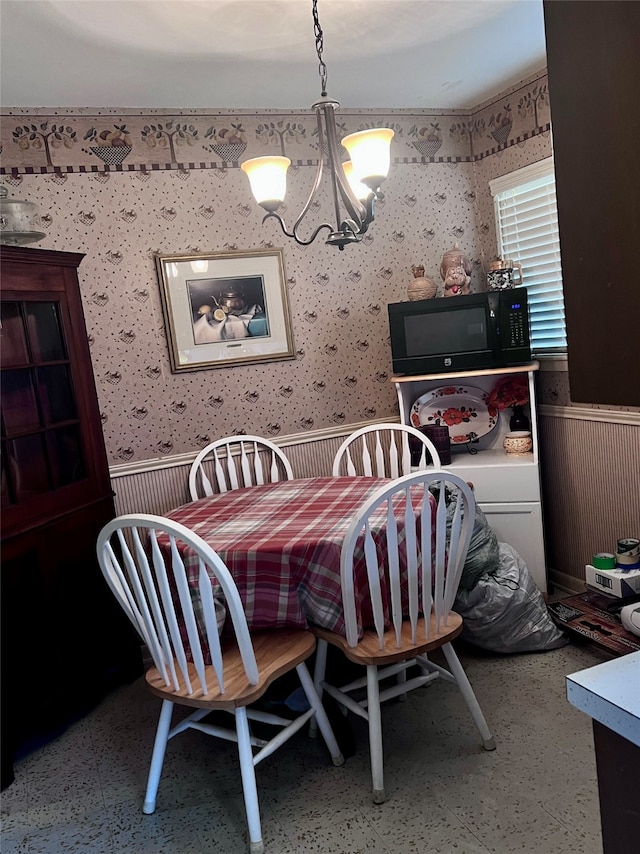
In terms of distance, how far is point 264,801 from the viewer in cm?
203

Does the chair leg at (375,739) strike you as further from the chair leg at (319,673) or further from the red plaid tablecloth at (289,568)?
the chair leg at (319,673)

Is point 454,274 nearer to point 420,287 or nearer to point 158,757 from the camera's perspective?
point 420,287

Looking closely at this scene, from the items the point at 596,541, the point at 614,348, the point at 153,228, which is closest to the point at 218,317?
the point at 153,228

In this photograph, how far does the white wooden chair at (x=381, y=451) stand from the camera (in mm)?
3062

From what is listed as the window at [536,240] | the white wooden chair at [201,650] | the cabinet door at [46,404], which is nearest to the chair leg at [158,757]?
the white wooden chair at [201,650]

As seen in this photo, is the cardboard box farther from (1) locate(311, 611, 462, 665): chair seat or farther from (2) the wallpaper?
(2) the wallpaper

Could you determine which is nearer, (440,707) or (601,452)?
(440,707)

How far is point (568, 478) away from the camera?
322 cm

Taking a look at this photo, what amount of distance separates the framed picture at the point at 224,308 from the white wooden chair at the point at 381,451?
57 centimetres

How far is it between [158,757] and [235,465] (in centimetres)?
150

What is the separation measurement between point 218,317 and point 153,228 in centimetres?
50

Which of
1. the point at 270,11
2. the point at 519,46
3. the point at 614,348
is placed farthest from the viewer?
the point at 519,46

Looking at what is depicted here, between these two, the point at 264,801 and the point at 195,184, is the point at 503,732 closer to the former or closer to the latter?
the point at 264,801

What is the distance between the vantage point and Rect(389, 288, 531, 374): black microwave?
3033 mm
